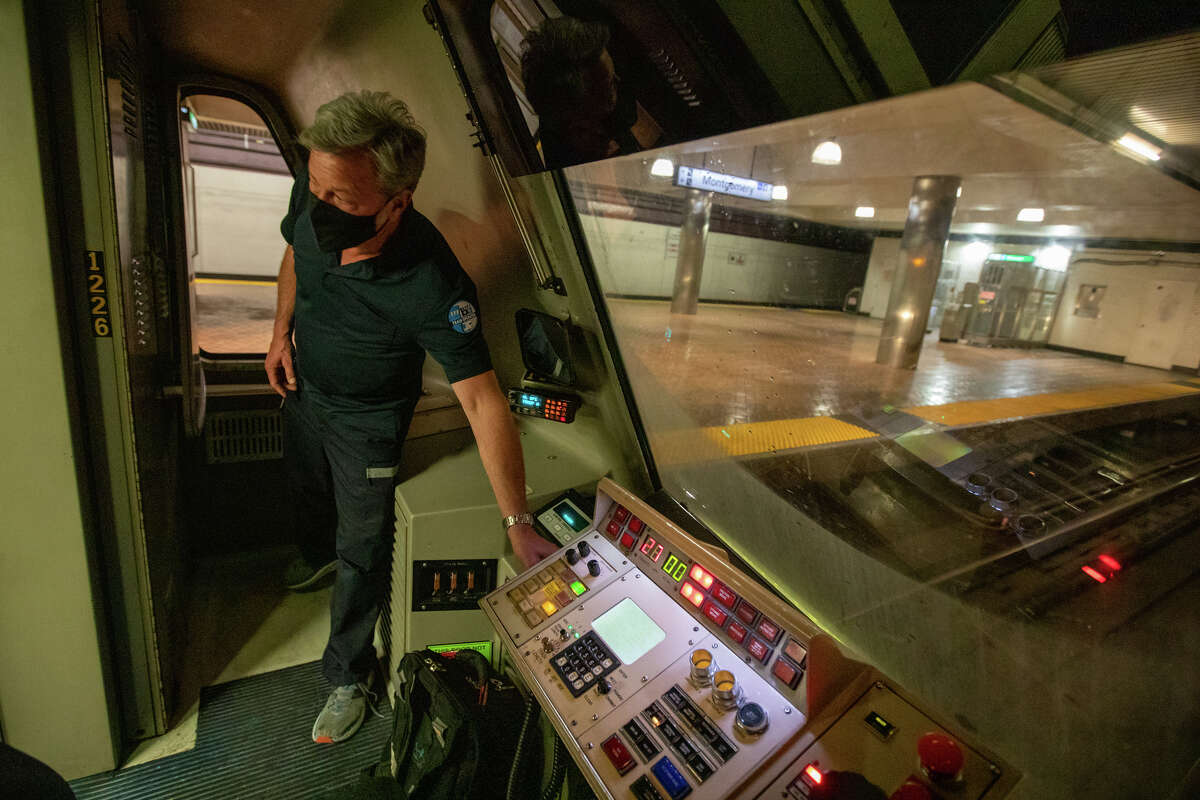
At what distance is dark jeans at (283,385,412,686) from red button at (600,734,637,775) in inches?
39.2

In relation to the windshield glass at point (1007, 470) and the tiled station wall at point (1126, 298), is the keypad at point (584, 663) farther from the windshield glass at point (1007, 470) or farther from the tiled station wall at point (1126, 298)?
the tiled station wall at point (1126, 298)

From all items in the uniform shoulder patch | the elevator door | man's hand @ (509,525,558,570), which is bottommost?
man's hand @ (509,525,558,570)

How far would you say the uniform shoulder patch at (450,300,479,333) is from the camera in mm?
1359

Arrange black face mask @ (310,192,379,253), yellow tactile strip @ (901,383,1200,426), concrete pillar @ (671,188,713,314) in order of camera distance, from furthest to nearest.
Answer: concrete pillar @ (671,188,713,314) < yellow tactile strip @ (901,383,1200,426) < black face mask @ (310,192,379,253)

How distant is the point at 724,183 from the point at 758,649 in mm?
1586

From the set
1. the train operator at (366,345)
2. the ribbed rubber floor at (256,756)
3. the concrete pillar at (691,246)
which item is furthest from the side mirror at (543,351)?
the concrete pillar at (691,246)

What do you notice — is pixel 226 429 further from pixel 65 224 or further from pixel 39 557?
pixel 65 224

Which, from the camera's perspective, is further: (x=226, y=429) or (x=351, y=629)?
(x=226, y=429)

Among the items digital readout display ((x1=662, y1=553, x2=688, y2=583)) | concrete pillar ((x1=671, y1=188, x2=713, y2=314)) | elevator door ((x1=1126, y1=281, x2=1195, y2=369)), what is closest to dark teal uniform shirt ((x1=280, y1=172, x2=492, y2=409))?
digital readout display ((x1=662, y1=553, x2=688, y2=583))

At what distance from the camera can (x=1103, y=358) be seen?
155 centimetres

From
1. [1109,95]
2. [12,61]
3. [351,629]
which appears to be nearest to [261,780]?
[351,629]

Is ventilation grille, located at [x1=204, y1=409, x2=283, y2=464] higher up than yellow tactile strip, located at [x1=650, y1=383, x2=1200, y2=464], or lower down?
lower down

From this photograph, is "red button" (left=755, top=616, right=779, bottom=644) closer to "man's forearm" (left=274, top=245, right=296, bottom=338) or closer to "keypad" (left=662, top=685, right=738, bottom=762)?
"keypad" (left=662, top=685, right=738, bottom=762)

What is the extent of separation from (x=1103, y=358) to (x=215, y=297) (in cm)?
815
